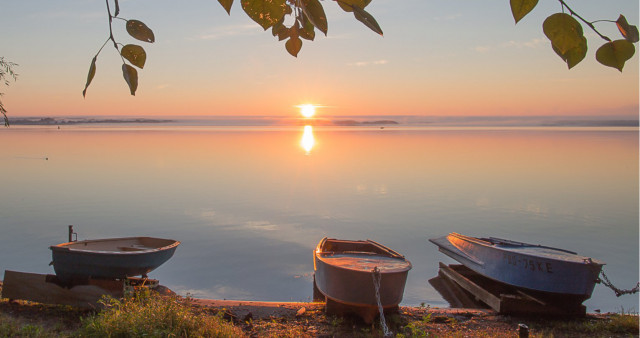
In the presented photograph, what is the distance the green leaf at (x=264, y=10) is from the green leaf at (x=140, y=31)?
348 millimetres

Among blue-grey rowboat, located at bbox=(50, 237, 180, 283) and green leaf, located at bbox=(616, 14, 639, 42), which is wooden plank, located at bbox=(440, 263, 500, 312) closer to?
blue-grey rowboat, located at bbox=(50, 237, 180, 283)

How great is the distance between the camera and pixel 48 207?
2700 centimetres

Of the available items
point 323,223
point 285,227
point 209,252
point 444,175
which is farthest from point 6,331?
point 444,175

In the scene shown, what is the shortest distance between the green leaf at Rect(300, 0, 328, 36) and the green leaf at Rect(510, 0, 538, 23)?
1.27 ft

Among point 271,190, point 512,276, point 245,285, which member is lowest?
point 245,285

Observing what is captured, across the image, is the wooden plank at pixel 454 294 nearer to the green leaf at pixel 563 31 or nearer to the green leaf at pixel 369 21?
the green leaf at pixel 563 31

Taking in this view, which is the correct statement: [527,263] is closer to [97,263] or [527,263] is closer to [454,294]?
[454,294]

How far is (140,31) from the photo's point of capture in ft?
3.69

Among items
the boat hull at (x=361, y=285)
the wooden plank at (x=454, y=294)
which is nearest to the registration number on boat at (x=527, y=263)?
the wooden plank at (x=454, y=294)

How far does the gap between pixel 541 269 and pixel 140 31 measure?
13087mm

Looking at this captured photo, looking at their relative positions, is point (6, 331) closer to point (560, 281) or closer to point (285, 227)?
point (560, 281)

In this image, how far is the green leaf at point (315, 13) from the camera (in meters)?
0.97

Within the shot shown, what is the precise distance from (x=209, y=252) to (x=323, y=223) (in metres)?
7.29

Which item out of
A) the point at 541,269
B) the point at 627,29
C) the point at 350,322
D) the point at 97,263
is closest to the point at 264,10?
the point at 627,29
